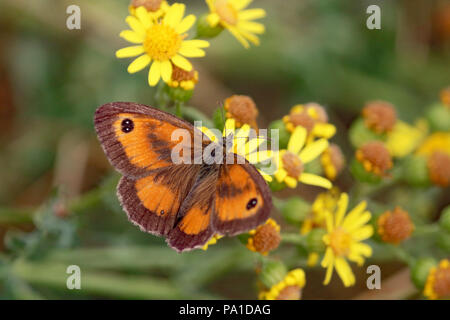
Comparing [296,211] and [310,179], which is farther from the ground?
[310,179]

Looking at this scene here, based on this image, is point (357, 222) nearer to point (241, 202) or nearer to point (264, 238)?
point (264, 238)

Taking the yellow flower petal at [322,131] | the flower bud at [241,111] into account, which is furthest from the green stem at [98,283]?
the yellow flower petal at [322,131]

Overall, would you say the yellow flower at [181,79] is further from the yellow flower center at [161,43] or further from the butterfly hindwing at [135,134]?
the butterfly hindwing at [135,134]

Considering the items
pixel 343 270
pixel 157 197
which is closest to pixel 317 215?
pixel 343 270

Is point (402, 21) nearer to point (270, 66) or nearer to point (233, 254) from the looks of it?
point (270, 66)

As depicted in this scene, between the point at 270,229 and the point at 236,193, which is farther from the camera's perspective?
the point at 270,229

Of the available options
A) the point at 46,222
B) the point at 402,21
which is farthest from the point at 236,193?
the point at 402,21
